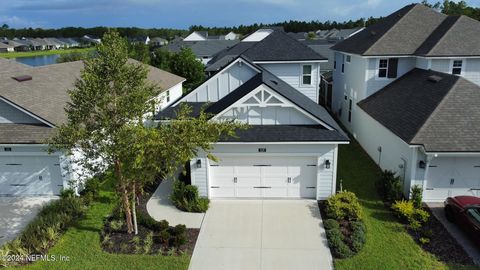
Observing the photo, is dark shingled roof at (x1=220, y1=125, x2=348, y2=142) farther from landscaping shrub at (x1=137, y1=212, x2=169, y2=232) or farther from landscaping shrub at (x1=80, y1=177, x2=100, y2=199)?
landscaping shrub at (x1=80, y1=177, x2=100, y2=199)

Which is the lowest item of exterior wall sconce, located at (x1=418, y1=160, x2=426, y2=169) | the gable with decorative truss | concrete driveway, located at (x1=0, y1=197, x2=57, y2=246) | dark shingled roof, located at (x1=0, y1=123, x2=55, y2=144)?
concrete driveway, located at (x1=0, y1=197, x2=57, y2=246)

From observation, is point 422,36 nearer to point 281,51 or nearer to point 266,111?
point 281,51

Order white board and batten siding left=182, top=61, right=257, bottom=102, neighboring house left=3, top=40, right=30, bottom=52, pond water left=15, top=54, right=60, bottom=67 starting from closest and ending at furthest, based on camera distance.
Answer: white board and batten siding left=182, top=61, right=257, bottom=102, pond water left=15, top=54, right=60, bottom=67, neighboring house left=3, top=40, right=30, bottom=52

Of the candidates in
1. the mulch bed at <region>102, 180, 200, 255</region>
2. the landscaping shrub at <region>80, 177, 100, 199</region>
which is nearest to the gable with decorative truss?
the mulch bed at <region>102, 180, 200, 255</region>

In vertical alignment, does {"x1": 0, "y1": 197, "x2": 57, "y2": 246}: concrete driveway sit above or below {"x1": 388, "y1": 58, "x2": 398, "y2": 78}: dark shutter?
below

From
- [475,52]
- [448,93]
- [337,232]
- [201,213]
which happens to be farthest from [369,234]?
[475,52]

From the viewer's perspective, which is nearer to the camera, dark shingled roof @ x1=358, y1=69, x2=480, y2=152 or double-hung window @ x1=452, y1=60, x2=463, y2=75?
dark shingled roof @ x1=358, y1=69, x2=480, y2=152
